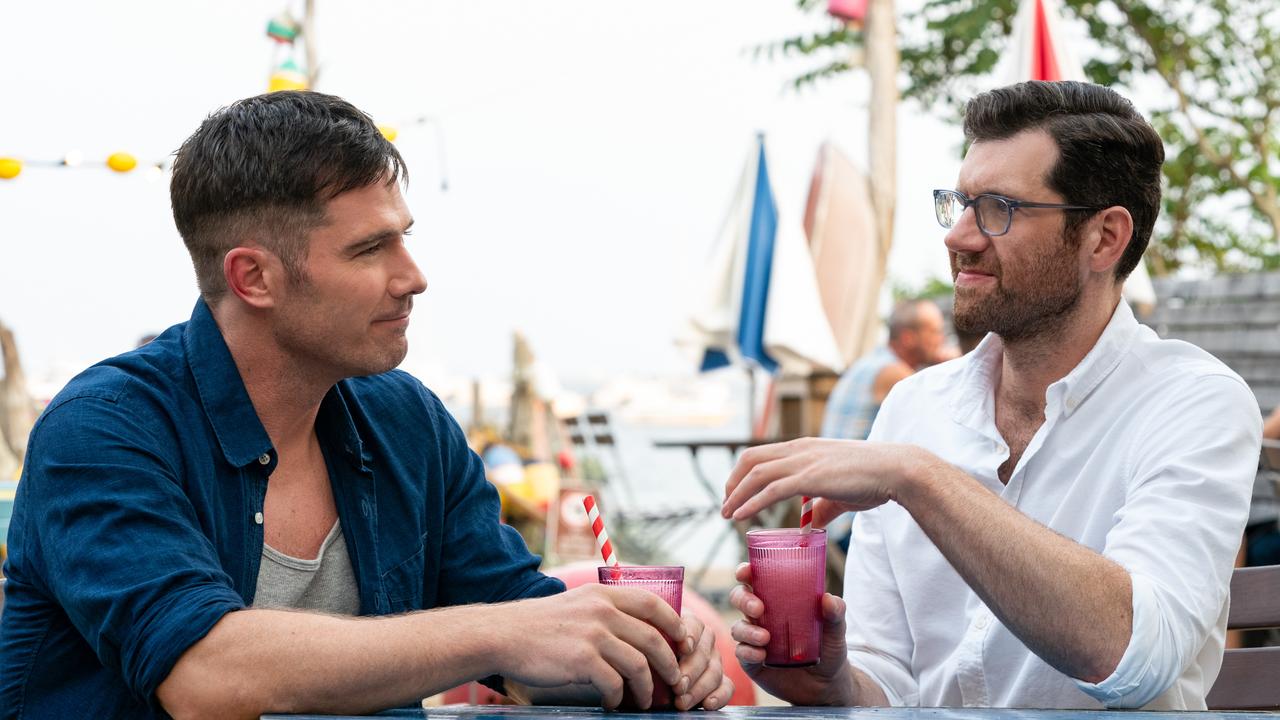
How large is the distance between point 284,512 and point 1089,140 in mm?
1359

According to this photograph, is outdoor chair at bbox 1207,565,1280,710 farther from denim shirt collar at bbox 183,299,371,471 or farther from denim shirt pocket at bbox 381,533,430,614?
denim shirt collar at bbox 183,299,371,471

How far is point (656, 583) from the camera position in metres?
1.55

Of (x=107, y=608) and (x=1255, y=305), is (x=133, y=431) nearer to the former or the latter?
(x=107, y=608)

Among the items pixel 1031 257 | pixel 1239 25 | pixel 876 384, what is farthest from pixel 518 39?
pixel 1031 257

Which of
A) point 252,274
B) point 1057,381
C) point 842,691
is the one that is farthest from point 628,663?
point 1057,381

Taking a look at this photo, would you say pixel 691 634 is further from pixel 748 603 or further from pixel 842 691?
pixel 842 691

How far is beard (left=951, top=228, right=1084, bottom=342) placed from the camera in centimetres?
201

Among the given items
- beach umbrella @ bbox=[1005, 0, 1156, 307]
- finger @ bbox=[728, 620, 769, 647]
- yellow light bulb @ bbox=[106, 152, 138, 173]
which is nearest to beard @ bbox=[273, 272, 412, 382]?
finger @ bbox=[728, 620, 769, 647]

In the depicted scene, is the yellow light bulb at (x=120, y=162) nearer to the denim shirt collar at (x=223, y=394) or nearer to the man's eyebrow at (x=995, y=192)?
the denim shirt collar at (x=223, y=394)

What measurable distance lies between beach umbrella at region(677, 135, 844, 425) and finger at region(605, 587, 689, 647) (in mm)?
5994

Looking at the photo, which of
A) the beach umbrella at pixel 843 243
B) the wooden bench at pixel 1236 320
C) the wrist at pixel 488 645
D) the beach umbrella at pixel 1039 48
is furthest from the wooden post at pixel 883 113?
the wrist at pixel 488 645

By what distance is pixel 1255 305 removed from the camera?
686cm

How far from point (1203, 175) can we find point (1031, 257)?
11.9 meters

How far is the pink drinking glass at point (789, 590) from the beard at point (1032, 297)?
1.90 ft
